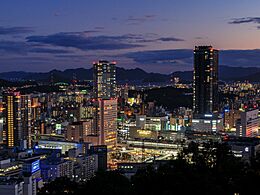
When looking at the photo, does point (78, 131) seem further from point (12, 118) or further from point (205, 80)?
point (205, 80)

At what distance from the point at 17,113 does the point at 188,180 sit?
15.5m

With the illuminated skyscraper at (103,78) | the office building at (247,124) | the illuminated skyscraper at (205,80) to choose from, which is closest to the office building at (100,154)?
the office building at (247,124)

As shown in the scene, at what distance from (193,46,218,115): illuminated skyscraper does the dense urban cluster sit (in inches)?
2.2

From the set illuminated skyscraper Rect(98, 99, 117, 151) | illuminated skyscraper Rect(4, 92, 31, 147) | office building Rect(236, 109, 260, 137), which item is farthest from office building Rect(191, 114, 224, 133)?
illuminated skyscraper Rect(4, 92, 31, 147)

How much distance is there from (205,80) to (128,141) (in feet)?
33.4

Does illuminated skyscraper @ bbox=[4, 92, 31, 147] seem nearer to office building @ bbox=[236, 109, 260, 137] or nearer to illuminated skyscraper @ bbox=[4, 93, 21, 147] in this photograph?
illuminated skyscraper @ bbox=[4, 93, 21, 147]

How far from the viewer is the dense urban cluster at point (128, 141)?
3330mm

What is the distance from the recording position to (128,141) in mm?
18375

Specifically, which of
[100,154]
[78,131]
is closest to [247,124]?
[78,131]

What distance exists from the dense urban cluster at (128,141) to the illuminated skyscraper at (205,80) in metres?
0.06

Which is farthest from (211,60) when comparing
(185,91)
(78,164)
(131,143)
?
(78,164)

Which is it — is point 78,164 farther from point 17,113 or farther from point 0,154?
point 17,113

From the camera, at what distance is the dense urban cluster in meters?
3.33

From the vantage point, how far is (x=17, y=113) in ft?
58.7
